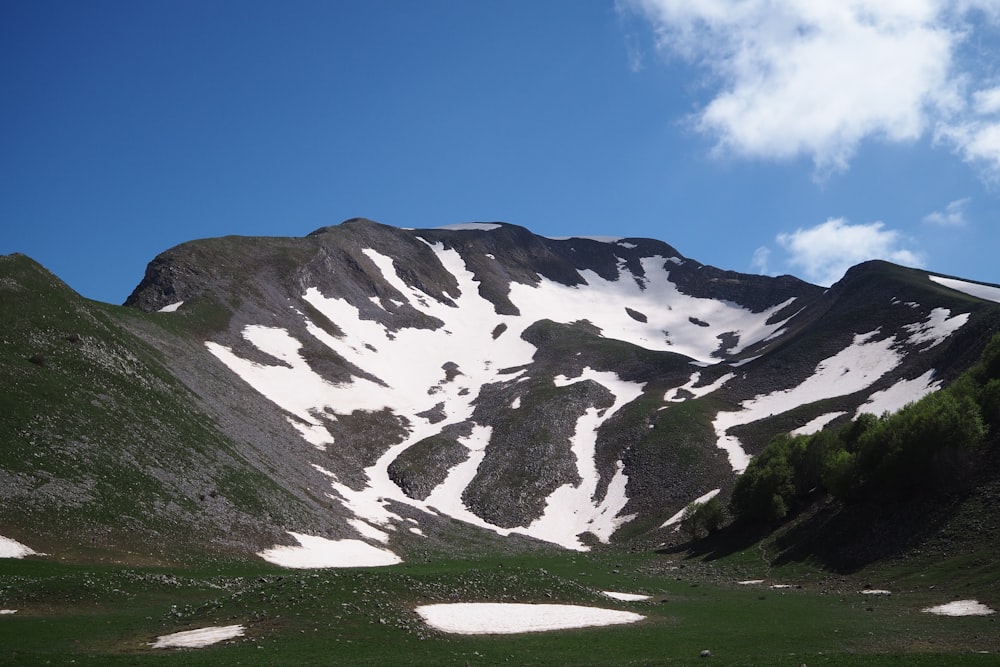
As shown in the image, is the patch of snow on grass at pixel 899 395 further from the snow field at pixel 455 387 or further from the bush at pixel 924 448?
the bush at pixel 924 448

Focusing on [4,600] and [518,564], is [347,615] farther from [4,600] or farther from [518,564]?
[518,564]

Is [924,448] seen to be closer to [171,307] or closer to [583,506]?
[583,506]

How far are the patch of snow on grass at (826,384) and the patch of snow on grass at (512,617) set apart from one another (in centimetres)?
6266

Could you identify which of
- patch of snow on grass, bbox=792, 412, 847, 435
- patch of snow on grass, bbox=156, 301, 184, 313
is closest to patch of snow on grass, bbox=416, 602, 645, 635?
patch of snow on grass, bbox=792, 412, 847, 435

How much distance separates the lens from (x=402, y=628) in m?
26.7

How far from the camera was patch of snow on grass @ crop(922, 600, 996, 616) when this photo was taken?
32.4m

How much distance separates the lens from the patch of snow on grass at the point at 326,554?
2205 inches

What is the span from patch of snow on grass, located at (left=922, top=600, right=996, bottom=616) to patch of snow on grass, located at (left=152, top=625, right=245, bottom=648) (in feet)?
106

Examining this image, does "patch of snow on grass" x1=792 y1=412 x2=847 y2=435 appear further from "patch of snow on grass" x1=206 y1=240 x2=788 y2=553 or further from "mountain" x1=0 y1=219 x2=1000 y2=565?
"patch of snow on grass" x1=206 y1=240 x2=788 y2=553

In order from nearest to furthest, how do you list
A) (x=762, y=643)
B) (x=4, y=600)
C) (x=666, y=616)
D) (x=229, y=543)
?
(x=762, y=643) < (x=4, y=600) < (x=666, y=616) < (x=229, y=543)

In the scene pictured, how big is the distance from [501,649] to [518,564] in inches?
1647

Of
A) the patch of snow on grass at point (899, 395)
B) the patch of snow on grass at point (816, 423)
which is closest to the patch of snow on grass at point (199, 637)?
the patch of snow on grass at point (816, 423)

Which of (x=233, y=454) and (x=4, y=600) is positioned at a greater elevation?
(x=233, y=454)

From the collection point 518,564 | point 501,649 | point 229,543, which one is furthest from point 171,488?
point 501,649
